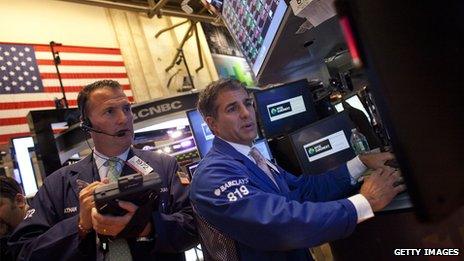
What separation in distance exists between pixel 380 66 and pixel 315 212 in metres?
0.89

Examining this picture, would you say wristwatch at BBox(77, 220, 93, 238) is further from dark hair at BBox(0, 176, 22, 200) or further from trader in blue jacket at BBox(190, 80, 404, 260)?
dark hair at BBox(0, 176, 22, 200)

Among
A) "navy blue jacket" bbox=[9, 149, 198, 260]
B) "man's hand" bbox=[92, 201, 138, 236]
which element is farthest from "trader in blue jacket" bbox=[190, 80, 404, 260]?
"man's hand" bbox=[92, 201, 138, 236]

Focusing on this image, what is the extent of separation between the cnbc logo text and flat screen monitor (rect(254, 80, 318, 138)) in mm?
349

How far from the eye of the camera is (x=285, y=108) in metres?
2.67

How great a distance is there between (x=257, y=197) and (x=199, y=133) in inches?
65.9

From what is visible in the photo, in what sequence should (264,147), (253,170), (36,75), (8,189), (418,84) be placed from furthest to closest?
(36,75) → (264,147) → (8,189) → (253,170) → (418,84)

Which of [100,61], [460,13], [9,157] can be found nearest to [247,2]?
[460,13]

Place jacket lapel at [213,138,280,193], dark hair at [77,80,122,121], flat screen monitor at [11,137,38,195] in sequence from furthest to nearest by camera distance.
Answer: flat screen monitor at [11,137,38,195] < dark hair at [77,80,122,121] < jacket lapel at [213,138,280,193]

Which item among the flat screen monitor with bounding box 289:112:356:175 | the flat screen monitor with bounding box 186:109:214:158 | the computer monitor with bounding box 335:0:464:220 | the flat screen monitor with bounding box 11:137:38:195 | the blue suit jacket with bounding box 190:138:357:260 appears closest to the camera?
the computer monitor with bounding box 335:0:464:220

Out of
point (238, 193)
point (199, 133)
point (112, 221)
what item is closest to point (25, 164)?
point (199, 133)

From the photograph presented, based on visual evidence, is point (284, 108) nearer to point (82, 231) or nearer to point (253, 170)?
point (253, 170)

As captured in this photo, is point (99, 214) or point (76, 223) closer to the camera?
point (99, 214)

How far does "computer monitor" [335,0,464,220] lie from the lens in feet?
1.52

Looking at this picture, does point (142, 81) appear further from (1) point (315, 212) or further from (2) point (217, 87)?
(1) point (315, 212)
